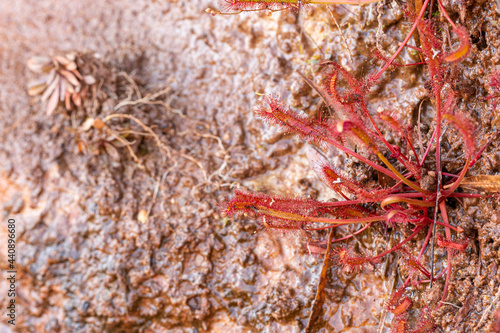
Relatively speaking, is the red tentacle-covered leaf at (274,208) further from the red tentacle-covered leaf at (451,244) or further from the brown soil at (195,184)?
the red tentacle-covered leaf at (451,244)

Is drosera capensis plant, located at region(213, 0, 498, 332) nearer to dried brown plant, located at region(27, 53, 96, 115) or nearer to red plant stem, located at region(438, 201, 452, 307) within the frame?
red plant stem, located at region(438, 201, 452, 307)

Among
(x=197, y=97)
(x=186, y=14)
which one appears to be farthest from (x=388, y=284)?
(x=186, y=14)
